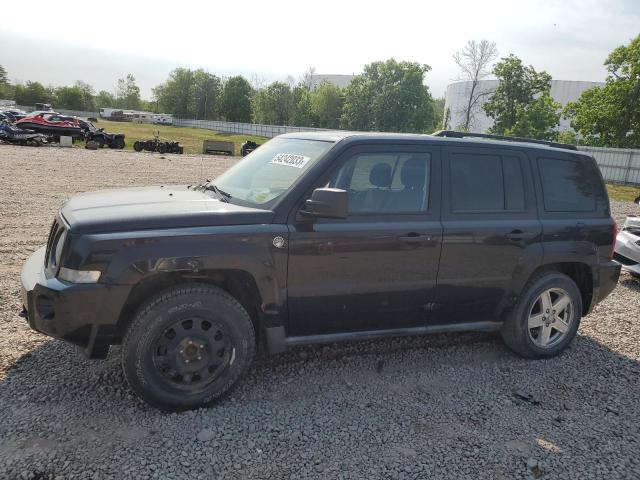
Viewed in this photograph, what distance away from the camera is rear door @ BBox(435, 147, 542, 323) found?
4.00 metres

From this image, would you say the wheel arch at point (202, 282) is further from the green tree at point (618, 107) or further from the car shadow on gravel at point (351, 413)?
the green tree at point (618, 107)

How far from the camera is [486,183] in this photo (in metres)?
4.18

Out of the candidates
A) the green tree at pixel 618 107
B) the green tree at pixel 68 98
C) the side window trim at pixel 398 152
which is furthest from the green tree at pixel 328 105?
the side window trim at pixel 398 152

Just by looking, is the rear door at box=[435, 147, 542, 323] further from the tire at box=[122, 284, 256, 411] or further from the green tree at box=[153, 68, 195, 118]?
the green tree at box=[153, 68, 195, 118]

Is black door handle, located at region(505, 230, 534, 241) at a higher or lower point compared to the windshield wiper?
lower

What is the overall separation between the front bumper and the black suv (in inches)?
0.4

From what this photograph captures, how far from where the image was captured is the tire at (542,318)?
4418 mm

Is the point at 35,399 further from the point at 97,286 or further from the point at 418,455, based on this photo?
the point at 418,455

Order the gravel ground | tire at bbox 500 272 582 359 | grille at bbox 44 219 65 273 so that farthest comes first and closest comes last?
tire at bbox 500 272 582 359 < grille at bbox 44 219 65 273 < the gravel ground

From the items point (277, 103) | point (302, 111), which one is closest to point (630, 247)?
point (302, 111)

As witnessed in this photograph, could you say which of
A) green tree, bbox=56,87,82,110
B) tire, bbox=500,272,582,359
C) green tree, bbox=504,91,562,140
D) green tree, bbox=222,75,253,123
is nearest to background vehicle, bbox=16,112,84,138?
tire, bbox=500,272,582,359

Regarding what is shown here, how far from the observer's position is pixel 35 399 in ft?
11.0

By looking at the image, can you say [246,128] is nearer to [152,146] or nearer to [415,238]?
[152,146]

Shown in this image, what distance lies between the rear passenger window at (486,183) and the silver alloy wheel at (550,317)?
921 millimetres
